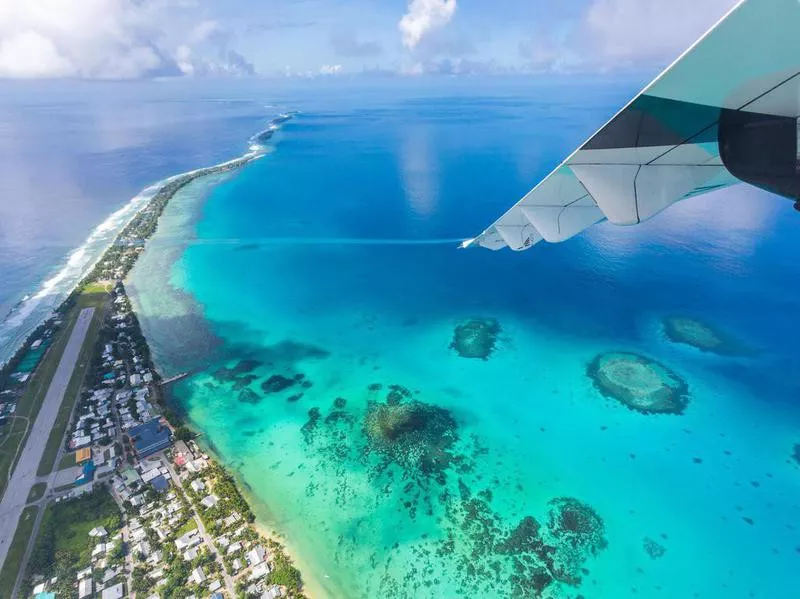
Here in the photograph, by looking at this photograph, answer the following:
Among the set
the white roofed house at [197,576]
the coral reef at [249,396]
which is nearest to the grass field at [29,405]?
the coral reef at [249,396]

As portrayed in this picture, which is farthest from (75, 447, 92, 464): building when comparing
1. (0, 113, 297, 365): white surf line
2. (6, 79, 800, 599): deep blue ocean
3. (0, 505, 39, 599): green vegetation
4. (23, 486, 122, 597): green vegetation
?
(0, 113, 297, 365): white surf line

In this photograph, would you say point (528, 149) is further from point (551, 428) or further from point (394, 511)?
point (394, 511)

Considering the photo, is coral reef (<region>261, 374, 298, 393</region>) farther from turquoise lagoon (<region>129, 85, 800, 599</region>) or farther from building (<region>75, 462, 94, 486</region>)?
building (<region>75, 462, 94, 486</region>)

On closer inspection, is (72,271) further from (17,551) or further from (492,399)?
(492,399)

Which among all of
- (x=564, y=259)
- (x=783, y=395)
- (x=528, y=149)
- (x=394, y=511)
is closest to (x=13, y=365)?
(x=394, y=511)

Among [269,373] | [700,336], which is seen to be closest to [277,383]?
[269,373]
